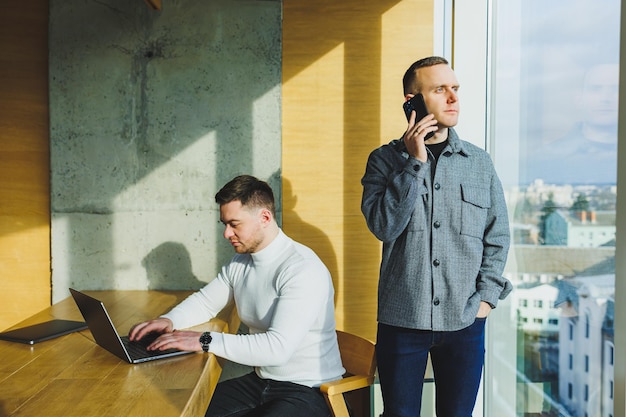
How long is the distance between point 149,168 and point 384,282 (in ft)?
6.57

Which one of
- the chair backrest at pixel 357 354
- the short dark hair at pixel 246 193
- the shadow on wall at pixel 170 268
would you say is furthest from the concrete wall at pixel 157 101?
the chair backrest at pixel 357 354

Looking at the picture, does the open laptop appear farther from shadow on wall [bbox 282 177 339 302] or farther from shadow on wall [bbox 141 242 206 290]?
shadow on wall [bbox 282 177 339 302]

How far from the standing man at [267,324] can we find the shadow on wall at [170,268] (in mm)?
1114

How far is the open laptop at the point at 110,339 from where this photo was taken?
2.24m

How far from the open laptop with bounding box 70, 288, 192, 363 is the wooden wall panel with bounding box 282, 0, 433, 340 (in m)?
1.74

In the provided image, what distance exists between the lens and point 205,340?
2375 millimetres

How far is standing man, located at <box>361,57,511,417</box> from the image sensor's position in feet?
8.09

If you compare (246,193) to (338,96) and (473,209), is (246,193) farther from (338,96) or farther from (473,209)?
(338,96)

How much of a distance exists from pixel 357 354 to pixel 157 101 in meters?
2.11

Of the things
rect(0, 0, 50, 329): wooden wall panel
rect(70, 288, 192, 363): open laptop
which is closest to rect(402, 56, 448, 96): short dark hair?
rect(70, 288, 192, 363): open laptop

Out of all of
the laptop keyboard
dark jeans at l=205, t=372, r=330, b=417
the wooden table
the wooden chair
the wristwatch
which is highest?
the wristwatch

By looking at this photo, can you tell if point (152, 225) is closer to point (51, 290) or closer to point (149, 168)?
point (149, 168)

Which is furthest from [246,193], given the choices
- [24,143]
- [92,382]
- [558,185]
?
[24,143]

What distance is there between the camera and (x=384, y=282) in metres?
2.59
